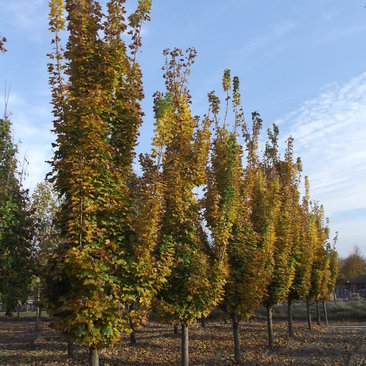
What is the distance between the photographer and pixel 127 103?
7.71 meters

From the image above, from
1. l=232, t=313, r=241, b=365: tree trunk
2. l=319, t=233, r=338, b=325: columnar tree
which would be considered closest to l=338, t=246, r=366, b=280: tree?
l=319, t=233, r=338, b=325: columnar tree

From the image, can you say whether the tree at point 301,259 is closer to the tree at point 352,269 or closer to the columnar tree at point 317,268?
the columnar tree at point 317,268

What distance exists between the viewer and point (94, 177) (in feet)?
22.4

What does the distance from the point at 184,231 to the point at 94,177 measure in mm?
3938

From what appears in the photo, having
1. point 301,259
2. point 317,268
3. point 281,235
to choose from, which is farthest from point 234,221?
point 317,268

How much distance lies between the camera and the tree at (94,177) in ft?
20.7

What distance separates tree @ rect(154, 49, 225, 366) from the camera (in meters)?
9.65

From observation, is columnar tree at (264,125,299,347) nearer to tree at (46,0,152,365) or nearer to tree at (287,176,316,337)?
tree at (287,176,316,337)

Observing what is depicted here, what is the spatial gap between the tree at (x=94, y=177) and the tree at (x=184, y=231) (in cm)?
139

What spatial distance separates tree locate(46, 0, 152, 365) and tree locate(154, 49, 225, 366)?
1390 millimetres

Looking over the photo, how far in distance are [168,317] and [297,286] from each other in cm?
1187

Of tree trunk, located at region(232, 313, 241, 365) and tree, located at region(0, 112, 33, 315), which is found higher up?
tree, located at region(0, 112, 33, 315)

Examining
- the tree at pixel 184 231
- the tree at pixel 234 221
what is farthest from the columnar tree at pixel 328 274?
the tree at pixel 184 231

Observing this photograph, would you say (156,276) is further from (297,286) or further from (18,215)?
(297,286)
